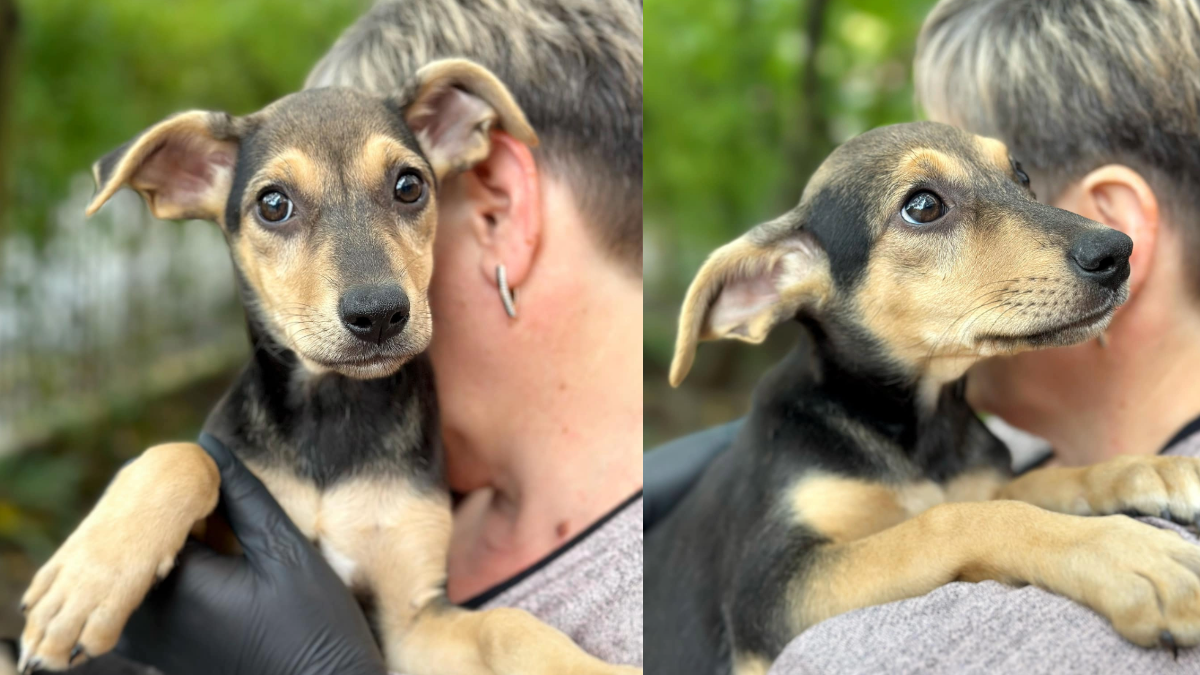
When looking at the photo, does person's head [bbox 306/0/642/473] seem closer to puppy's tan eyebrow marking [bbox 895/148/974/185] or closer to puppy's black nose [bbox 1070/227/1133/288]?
puppy's tan eyebrow marking [bbox 895/148/974/185]

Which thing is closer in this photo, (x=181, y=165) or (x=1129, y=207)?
(x=181, y=165)

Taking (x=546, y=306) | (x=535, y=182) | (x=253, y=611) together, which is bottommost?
(x=253, y=611)

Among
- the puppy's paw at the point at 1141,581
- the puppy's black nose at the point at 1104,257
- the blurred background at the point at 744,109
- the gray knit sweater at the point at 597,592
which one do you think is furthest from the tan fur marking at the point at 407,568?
the blurred background at the point at 744,109

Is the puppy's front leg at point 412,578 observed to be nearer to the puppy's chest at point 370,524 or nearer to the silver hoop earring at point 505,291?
the puppy's chest at point 370,524

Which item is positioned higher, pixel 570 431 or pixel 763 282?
pixel 763 282

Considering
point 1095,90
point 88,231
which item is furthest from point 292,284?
point 88,231

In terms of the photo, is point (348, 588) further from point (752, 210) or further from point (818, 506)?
point (752, 210)

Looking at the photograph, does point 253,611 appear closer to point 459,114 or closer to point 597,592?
point 597,592
